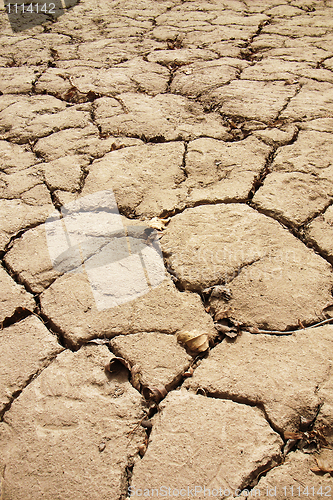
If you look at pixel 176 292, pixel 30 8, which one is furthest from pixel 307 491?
pixel 30 8

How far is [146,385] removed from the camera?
1.11m

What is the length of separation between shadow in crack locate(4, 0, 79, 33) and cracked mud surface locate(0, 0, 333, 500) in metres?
1.67

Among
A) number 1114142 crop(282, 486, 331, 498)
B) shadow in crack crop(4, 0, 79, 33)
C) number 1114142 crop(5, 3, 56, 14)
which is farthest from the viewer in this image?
number 1114142 crop(5, 3, 56, 14)

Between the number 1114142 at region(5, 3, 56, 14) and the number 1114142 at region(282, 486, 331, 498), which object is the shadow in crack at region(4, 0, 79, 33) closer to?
the number 1114142 at region(5, 3, 56, 14)

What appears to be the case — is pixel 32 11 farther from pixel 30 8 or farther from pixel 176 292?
pixel 176 292

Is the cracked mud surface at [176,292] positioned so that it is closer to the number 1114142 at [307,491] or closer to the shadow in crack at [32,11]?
the number 1114142 at [307,491]

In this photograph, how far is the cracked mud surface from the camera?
964 mm

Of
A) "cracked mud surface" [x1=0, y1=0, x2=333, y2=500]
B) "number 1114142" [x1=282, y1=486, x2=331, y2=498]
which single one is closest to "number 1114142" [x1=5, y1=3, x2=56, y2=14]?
"cracked mud surface" [x1=0, y1=0, x2=333, y2=500]

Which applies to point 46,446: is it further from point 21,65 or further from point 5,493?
point 21,65

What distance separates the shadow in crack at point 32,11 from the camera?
3.97 meters

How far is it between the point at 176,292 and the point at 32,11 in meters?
4.48

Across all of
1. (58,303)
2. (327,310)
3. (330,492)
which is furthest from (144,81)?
(330,492)

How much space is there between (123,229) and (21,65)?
7.84ft

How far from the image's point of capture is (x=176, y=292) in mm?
1375
